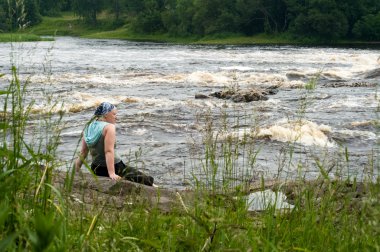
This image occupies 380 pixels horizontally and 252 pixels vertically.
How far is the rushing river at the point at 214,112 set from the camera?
7.98 meters

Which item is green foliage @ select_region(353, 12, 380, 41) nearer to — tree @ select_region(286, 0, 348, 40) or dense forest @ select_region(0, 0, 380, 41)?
dense forest @ select_region(0, 0, 380, 41)

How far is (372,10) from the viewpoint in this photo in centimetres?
8269

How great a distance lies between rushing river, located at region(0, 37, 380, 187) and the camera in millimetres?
7981

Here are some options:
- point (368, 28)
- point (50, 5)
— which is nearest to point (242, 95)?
point (50, 5)

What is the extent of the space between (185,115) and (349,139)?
494 cm

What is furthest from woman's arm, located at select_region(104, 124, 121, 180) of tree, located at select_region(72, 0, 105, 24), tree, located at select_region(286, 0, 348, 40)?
tree, located at select_region(72, 0, 105, 24)

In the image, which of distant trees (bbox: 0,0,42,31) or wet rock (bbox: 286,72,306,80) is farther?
wet rock (bbox: 286,72,306,80)

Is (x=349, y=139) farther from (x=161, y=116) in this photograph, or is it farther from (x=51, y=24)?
(x=51, y=24)

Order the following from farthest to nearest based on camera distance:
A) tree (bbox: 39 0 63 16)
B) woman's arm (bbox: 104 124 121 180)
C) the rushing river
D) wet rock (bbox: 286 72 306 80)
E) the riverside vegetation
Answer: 1. wet rock (bbox: 286 72 306 80)
2. tree (bbox: 39 0 63 16)
3. the rushing river
4. woman's arm (bbox: 104 124 121 180)
5. the riverside vegetation

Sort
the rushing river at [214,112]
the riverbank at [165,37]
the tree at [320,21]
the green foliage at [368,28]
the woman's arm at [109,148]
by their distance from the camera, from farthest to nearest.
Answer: the tree at [320,21]
the green foliage at [368,28]
the riverbank at [165,37]
the rushing river at [214,112]
the woman's arm at [109,148]

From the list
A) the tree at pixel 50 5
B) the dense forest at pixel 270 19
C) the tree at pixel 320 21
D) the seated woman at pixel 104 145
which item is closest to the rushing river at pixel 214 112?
Result: the seated woman at pixel 104 145

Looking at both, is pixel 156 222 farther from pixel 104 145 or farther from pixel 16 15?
pixel 104 145

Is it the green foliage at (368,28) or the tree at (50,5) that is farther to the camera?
the green foliage at (368,28)

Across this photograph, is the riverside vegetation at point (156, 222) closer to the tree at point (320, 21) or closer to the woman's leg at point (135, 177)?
the woman's leg at point (135, 177)
